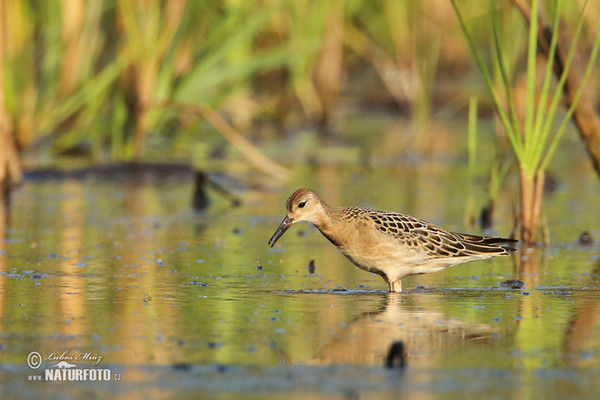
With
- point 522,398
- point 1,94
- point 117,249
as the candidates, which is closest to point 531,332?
point 522,398

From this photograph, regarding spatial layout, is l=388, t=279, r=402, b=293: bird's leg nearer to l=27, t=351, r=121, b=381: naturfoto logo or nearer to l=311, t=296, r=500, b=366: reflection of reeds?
l=311, t=296, r=500, b=366: reflection of reeds

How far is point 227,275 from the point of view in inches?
321

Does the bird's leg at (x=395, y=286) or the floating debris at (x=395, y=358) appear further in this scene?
the bird's leg at (x=395, y=286)

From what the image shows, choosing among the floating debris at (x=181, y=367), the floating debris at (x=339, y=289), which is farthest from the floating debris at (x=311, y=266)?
the floating debris at (x=181, y=367)

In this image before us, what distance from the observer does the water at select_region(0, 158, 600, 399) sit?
5.26 m

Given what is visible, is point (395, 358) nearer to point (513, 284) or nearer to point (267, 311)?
point (267, 311)

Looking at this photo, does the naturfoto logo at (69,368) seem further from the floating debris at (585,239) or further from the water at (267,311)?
the floating debris at (585,239)

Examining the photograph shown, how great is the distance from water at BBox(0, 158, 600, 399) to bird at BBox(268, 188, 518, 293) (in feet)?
0.63

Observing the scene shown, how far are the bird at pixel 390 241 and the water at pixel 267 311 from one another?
0.63 feet

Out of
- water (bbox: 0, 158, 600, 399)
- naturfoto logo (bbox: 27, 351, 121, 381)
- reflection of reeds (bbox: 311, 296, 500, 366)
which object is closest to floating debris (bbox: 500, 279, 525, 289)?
water (bbox: 0, 158, 600, 399)

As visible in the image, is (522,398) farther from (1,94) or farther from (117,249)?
(1,94)

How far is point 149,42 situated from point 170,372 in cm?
921
